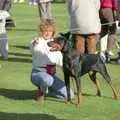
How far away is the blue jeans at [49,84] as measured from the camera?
8125 mm

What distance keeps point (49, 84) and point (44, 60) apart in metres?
0.36

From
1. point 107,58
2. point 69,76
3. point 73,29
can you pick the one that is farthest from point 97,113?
point 107,58

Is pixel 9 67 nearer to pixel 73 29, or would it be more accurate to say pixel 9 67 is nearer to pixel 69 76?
pixel 73 29

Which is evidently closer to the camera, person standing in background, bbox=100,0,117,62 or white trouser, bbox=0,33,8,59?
person standing in background, bbox=100,0,117,62

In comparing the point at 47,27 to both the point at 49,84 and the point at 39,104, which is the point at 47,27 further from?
the point at 39,104

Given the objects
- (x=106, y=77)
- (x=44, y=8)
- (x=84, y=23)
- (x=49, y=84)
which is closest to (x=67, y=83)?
(x=49, y=84)

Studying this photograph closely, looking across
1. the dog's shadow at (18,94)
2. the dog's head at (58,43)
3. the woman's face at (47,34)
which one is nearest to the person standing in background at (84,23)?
the dog's shadow at (18,94)

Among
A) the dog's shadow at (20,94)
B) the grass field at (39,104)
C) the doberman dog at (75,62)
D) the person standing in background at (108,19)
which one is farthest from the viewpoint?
the person standing in background at (108,19)

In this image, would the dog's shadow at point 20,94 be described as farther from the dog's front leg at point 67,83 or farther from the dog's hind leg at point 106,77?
the dog's hind leg at point 106,77

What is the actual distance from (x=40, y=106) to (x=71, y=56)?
2.67ft

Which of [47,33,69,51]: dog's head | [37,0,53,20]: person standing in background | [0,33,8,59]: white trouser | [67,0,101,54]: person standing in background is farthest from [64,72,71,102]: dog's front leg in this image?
[37,0,53,20]: person standing in background

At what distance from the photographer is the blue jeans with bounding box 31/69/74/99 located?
812cm

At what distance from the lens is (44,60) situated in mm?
8242

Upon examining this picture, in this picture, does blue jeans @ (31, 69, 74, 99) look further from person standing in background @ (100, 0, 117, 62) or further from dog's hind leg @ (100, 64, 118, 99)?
person standing in background @ (100, 0, 117, 62)
